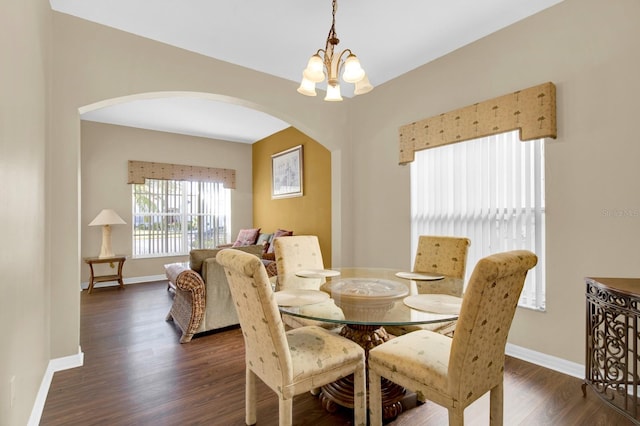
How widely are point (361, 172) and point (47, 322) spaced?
3418mm

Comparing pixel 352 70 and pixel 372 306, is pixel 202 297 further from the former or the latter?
pixel 352 70

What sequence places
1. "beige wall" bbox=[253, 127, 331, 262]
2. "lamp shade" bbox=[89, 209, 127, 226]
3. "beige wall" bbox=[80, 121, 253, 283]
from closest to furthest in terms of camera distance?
1. "beige wall" bbox=[253, 127, 331, 262]
2. "lamp shade" bbox=[89, 209, 127, 226]
3. "beige wall" bbox=[80, 121, 253, 283]

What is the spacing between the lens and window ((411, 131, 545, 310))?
250 centimetres

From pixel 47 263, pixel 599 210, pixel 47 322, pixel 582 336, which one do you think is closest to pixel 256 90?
pixel 47 263

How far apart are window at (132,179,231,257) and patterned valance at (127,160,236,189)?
7.3 inches

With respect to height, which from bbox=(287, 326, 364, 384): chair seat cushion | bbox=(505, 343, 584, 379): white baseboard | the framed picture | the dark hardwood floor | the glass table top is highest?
the framed picture

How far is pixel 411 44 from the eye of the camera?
9.55 ft

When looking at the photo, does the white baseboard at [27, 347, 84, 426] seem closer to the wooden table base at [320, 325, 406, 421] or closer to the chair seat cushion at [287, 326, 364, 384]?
the chair seat cushion at [287, 326, 364, 384]

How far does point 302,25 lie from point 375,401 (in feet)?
9.22

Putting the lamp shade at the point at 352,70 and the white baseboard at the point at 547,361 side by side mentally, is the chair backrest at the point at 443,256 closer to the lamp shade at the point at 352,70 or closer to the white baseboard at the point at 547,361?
the white baseboard at the point at 547,361

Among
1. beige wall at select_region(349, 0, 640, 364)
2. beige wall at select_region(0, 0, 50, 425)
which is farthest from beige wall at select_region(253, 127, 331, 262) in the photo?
beige wall at select_region(0, 0, 50, 425)

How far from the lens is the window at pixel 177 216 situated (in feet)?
18.7

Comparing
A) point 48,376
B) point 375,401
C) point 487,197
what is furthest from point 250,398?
point 487,197

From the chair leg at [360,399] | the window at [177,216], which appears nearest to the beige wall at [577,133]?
the chair leg at [360,399]
